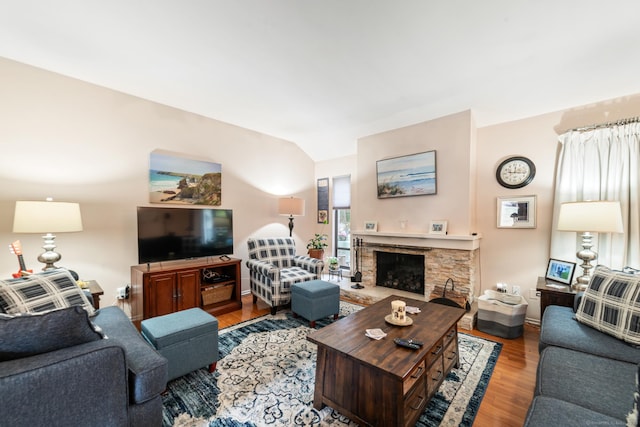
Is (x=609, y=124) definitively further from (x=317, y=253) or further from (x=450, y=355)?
(x=317, y=253)

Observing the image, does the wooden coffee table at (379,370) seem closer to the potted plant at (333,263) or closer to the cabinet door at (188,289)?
the cabinet door at (188,289)

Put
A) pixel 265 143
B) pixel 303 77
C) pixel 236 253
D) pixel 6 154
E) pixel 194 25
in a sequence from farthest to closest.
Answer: pixel 265 143 → pixel 236 253 → pixel 303 77 → pixel 6 154 → pixel 194 25

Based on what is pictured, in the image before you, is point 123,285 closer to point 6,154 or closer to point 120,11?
point 6,154

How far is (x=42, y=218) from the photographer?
7.25ft

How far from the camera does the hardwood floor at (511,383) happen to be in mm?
1714

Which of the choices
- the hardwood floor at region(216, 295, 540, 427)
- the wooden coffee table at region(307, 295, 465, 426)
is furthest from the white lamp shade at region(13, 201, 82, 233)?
the wooden coffee table at region(307, 295, 465, 426)

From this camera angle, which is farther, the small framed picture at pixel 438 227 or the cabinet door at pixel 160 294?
the small framed picture at pixel 438 227

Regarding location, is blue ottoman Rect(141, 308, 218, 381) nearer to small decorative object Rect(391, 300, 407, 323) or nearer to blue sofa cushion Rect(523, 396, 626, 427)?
small decorative object Rect(391, 300, 407, 323)

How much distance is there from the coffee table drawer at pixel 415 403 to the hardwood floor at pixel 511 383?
39 cm

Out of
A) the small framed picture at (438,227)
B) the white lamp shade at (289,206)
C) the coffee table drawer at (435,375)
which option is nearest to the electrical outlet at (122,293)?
the white lamp shade at (289,206)

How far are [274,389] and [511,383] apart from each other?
6.14 ft

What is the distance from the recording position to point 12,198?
255 cm

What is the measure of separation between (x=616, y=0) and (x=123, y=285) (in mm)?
5090

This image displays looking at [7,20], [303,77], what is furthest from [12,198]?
[303,77]
